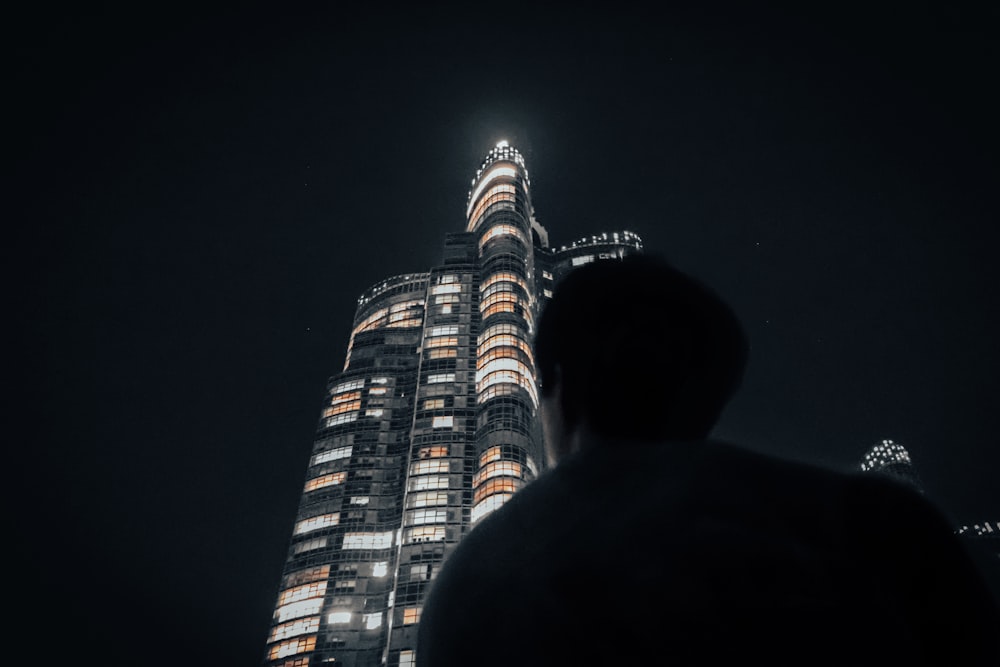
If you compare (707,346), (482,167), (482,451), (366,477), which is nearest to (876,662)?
(707,346)

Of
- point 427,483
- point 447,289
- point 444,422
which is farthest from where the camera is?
point 447,289

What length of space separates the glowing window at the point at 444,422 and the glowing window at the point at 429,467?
542cm

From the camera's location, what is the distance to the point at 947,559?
115 centimetres

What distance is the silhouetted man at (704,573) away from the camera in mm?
1081

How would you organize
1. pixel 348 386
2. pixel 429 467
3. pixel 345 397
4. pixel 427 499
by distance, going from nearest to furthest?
pixel 427 499
pixel 429 467
pixel 345 397
pixel 348 386

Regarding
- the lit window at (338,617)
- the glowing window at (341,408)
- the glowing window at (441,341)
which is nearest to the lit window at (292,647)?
the lit window at (338,617)

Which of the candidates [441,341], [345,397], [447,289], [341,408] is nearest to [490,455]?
[441,341]

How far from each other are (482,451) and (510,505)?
214ft

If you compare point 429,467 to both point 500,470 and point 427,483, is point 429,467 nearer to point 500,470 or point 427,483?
point 427,483

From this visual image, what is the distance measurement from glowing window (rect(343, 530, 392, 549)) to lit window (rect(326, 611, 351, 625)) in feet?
25.9

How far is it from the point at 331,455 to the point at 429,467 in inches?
683

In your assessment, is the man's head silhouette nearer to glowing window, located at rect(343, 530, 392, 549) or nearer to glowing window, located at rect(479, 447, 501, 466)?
glowing window, located at rect(479, 447, 501, 466)

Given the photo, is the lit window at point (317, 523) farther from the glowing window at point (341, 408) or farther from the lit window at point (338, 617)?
the glowing window at point (341, 408)

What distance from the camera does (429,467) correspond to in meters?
69.5
